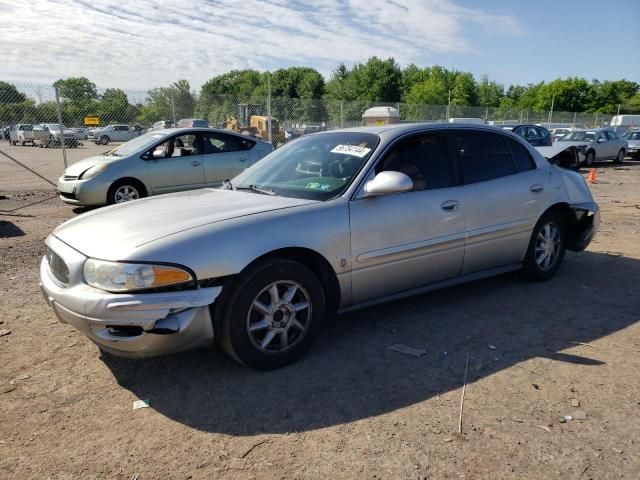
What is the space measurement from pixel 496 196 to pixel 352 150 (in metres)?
1.45

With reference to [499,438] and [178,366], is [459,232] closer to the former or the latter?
[499,438]

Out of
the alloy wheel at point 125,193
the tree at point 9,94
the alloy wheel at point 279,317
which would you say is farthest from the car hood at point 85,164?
the alloy wheel at point 279,317

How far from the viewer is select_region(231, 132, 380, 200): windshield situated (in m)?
3.75

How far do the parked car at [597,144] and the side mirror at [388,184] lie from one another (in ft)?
61.0

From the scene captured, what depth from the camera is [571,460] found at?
2420 mm

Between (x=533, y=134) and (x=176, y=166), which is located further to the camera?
(x=533, y=134)

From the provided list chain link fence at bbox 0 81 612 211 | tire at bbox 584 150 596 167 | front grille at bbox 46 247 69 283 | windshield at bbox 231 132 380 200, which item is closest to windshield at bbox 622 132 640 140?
tire at bbox 584 150 596 167

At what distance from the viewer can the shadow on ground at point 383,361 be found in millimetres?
2869

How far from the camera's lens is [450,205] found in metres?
4.09

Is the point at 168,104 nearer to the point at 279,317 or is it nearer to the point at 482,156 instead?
the point at 482,156

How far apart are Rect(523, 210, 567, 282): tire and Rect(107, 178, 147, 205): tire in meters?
6.58

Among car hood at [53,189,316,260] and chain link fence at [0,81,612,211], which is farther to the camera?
chain link fence at [0,81,612,211]

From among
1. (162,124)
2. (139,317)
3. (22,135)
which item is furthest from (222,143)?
(22,135)

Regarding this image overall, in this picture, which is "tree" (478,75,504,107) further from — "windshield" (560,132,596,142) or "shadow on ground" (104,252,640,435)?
"shadow on ground" (104,252,640,435)
